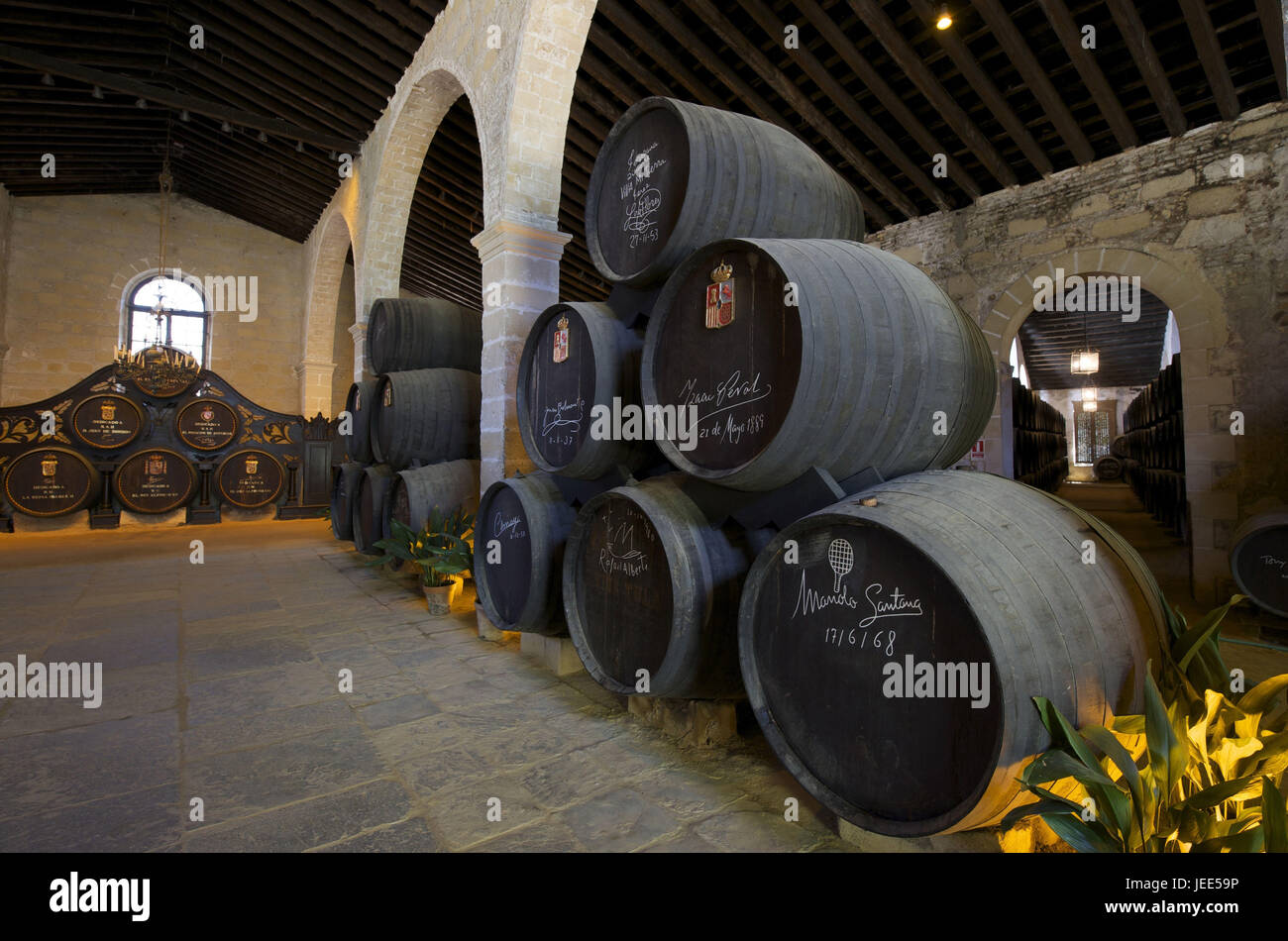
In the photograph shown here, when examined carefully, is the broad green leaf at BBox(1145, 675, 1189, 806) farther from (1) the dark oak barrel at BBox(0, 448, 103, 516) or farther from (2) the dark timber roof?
(1) the dark oak barrel at BBox(0, 448, 103, 516)

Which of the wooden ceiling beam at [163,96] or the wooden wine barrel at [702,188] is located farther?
the wooden ceiling beam at [163,96]

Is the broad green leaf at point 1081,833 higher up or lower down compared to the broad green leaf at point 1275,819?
lower down

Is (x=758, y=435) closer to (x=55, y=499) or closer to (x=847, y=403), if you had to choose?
(x=847, y=403)

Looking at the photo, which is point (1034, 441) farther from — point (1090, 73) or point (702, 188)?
point (702, 188)

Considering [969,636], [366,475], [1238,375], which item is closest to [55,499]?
[366,475]

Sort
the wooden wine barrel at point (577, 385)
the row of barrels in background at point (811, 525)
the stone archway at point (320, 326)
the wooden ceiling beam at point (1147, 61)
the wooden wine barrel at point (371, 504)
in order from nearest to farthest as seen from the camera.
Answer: the row of barrels in background at point (811, 525)
the wooden wine barrel at point (577, 385)
the wooden ceiling beam at point (1147, 61)
the wooden wine barrel at point (371, 504)
the stone archway at point (320, 326)

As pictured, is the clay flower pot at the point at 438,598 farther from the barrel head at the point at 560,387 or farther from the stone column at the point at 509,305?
the barrel head at the point at 560,387

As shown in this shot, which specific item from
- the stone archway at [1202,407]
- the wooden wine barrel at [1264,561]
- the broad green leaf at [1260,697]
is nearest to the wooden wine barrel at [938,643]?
the broad green leaf at [1260,697]

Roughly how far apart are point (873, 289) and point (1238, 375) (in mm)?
5369

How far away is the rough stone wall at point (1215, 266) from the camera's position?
4883 millimetres

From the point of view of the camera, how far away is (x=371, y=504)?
5820mm

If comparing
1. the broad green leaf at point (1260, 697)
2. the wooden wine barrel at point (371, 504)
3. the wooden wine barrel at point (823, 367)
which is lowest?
the broad green leaf at point (1260, 697)

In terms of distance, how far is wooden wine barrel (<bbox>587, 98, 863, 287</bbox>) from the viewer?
7.71 ft

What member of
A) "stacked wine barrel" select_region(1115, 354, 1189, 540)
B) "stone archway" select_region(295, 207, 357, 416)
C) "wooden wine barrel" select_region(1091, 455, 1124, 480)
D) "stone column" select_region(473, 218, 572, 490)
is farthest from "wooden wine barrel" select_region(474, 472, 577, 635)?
"wooden wine barrel" select_region(1091, 455, 1124, 480)
